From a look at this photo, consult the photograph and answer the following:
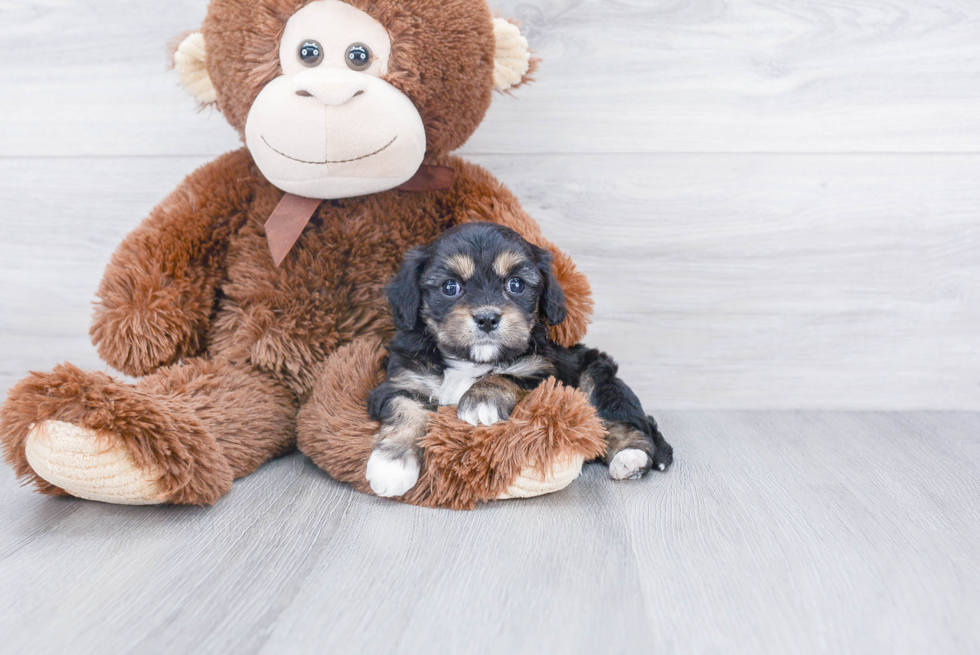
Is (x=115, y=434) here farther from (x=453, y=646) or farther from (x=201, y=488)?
(x=453, y=646)

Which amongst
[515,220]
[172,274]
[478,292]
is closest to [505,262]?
[478,292]

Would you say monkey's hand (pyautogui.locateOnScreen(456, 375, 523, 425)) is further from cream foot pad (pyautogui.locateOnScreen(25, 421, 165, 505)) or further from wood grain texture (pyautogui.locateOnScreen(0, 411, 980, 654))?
cream foot pad (pyautogui.locateOnScreen(25, 421, 165, 505))

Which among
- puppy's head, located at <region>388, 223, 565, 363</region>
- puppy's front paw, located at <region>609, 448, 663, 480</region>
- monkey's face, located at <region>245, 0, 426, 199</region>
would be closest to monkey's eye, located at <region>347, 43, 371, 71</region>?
monkey's face, located at <region>245, 0, 426, 199</region>

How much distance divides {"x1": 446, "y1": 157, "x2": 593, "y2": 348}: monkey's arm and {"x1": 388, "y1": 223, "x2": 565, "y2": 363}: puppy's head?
0.36ft

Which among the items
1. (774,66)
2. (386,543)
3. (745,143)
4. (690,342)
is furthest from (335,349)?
(774,66)

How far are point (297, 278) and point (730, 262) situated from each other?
4.25 ft

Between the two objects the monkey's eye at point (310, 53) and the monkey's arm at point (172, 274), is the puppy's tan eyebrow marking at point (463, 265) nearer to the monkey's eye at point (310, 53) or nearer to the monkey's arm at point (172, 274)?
the monkey's eye at point (310, 53)

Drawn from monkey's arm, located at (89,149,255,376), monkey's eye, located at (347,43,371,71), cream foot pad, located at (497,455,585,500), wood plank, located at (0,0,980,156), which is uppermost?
monkey's eye, located at (347,43,371,71)

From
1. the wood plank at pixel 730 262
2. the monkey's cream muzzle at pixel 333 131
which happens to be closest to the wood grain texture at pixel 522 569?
the wood plank at pixel 730 262

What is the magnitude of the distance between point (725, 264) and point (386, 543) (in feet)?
4.61

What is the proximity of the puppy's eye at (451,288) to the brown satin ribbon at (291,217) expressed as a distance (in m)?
0.39

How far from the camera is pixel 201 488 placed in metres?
1.42

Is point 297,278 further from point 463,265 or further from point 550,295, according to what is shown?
point 550,295

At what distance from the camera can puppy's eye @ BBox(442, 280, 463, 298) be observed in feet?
4.94
